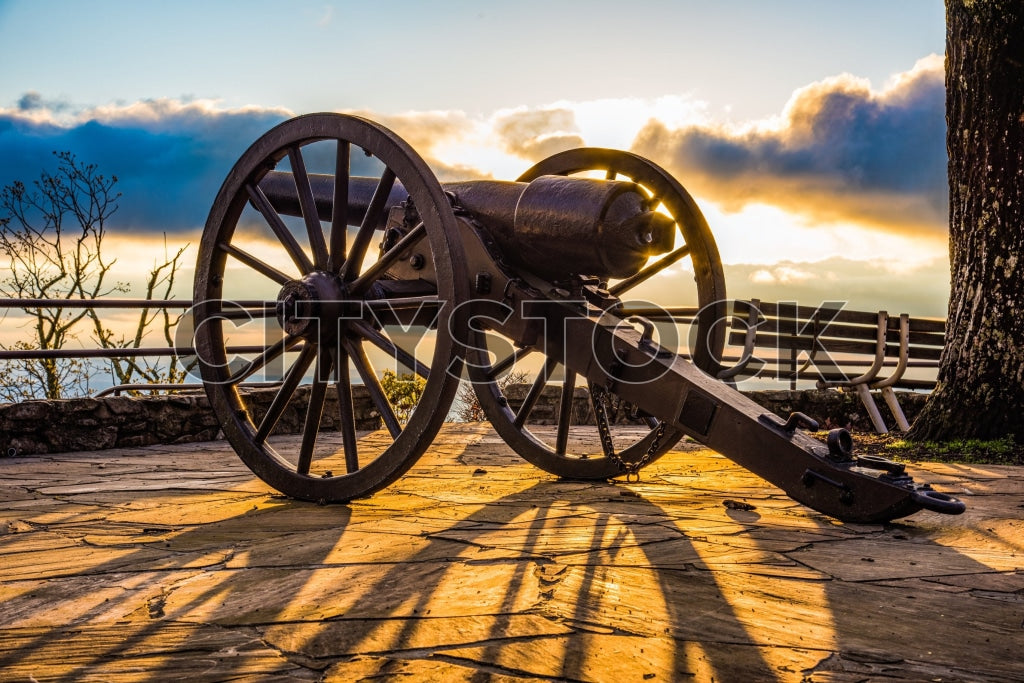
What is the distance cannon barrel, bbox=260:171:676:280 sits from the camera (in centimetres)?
351

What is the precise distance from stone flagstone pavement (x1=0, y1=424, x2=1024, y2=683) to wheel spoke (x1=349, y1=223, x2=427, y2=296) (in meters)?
0.86

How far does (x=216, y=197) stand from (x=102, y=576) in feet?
6.71

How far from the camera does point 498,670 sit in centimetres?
168

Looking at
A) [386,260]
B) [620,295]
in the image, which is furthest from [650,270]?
[386,260]

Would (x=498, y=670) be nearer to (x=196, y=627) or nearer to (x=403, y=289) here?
(x=196, y=627)

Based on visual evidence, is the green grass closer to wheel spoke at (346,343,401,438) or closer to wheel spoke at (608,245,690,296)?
wheel spoke at (608,245,690,296)

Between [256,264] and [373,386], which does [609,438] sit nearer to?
[373,386]

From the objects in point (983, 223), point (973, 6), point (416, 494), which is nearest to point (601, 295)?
point (416, 494)

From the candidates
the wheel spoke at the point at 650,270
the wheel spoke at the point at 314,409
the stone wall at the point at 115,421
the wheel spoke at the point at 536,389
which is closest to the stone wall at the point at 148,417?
the stone wall at the point at 115,421

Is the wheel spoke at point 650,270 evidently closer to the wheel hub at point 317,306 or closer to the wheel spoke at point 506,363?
the wheel spoke at point 506,363

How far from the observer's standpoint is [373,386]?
3.49 meters

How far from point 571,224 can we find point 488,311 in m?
0.48

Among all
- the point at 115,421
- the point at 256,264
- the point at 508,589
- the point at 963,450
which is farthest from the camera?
the point at 115,421

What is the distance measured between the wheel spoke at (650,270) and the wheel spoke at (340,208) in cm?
127
